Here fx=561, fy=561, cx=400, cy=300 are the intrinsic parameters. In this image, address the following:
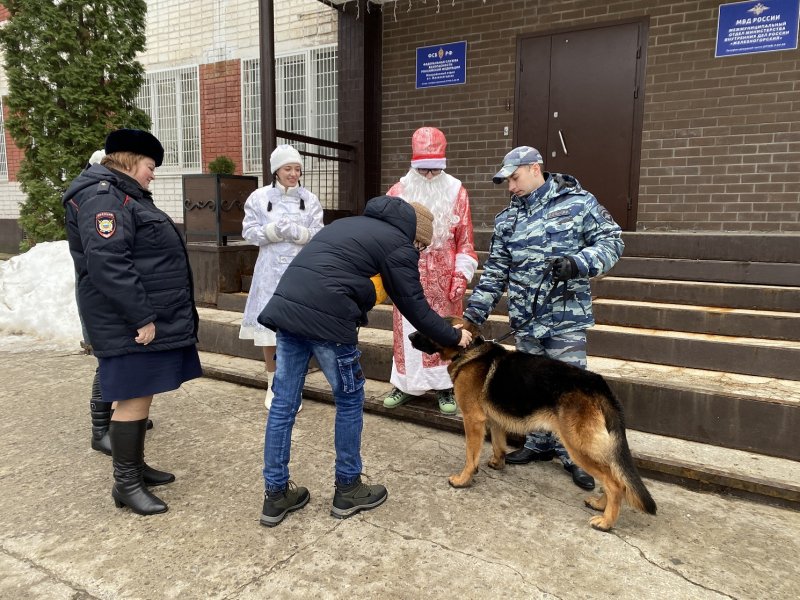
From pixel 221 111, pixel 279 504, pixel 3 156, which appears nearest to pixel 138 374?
pixel 279 504

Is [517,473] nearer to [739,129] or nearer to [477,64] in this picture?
[739,129]

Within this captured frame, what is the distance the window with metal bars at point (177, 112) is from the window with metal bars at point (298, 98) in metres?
1.24

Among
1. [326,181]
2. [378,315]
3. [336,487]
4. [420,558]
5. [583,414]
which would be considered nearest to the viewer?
[420,558]

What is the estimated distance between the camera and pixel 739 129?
254 inches

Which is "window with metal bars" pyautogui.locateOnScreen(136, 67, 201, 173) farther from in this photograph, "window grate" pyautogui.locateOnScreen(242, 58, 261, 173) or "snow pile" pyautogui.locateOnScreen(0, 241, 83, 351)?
"snow pile" pyautogui.locateOnScreen(0, 241, 83, 351)

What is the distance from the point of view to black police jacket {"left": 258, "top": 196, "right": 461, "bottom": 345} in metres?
2.80

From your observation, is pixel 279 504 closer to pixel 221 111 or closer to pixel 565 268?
pixel 565 268

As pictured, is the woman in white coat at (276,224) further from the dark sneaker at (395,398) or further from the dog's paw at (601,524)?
the dog's paw at (601,524)

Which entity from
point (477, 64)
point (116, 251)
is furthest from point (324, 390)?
point (477, 64)

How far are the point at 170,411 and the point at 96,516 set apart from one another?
1708mm

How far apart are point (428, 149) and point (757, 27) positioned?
15.5 feet

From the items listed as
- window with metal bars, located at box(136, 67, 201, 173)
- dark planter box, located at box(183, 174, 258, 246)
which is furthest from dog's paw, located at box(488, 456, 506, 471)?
window with metal bars, located at box(136, 67, 201, 173)

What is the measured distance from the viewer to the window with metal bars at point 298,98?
9.10 m

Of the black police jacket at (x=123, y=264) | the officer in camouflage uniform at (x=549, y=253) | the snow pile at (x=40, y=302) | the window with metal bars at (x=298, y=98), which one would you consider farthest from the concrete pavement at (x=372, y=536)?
the window with metal bars at (x=298, y=98)
